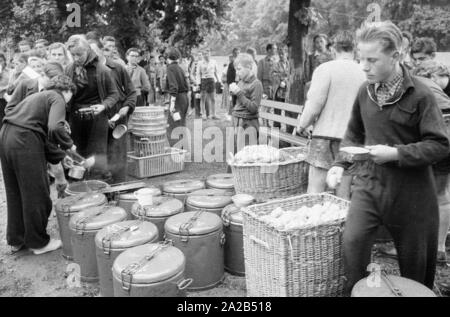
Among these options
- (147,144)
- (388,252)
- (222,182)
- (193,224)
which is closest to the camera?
(193,224)

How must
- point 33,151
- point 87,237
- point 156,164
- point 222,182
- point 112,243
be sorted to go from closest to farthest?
point 112,243, point 87,237, point 33,151, point 222,182, point 156,164

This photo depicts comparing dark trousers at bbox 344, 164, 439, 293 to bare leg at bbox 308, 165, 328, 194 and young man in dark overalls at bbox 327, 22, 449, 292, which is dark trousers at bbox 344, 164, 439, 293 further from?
bare leg at bbox 308, 165, 328, 194

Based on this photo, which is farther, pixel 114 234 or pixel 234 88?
pixel 234 88

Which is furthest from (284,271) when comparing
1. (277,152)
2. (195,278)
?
(277,152)

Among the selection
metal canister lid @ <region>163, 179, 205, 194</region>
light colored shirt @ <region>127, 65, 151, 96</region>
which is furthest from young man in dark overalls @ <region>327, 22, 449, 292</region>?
light colored shirt @ <region>127, 65, 151, 96</region>

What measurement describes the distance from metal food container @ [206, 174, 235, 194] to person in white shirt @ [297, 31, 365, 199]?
111 centimetres

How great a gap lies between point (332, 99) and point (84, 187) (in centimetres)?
284

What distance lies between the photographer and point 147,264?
9.43 feet

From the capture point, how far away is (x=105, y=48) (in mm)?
7398

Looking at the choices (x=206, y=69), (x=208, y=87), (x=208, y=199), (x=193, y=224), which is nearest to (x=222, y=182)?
(x=208, y=199)

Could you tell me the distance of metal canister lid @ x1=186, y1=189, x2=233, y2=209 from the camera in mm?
4039

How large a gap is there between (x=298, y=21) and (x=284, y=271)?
6028 millimetres

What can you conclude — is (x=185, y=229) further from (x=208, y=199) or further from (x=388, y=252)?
(x=388, y=252)

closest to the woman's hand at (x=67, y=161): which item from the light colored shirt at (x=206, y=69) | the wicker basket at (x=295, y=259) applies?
the wicker basket at (x=295, y=259)
